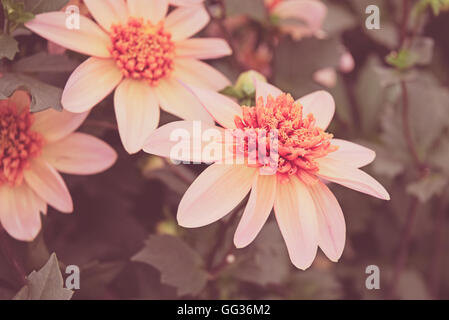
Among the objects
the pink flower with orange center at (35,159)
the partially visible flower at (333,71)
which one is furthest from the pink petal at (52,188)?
the partially visible flower at (333,71)

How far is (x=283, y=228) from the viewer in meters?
0.37

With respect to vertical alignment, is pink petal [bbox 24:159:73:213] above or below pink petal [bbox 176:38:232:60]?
below

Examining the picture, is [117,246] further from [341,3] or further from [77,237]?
[341,3]

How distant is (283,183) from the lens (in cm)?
38

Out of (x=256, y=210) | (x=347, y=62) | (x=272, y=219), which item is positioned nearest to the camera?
(x=256, y=210)

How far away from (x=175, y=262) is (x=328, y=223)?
156mm

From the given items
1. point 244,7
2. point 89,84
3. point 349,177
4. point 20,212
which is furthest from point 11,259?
point 244,7

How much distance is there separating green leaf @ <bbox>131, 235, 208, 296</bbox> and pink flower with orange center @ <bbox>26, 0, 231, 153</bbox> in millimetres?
113

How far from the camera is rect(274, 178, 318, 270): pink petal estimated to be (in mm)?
363

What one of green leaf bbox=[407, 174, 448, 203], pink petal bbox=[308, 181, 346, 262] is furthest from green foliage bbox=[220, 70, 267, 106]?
green leaf bbox=[407, 174, 448, 203]

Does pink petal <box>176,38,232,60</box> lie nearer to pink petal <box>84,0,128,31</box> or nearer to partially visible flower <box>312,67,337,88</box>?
pink petal <box>84,0,128,31</box>

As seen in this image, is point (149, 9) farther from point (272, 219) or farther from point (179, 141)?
point (272, 219)
